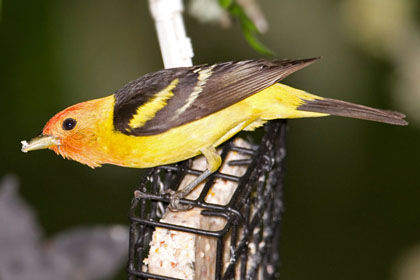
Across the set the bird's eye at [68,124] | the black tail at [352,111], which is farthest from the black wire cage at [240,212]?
the bird's eye at [68,124]

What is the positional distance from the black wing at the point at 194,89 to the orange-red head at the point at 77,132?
0.39 feet

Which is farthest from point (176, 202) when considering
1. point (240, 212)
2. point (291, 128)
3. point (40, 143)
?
point (291, 128)

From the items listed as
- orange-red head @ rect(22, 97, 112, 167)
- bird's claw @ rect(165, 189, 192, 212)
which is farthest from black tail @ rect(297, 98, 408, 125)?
orange-red head @ rect(22, 97, 112, 167)

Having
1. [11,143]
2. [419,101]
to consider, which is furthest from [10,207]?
[11,143]

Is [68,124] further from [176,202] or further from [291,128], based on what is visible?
[291,128]

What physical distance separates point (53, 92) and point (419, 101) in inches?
122

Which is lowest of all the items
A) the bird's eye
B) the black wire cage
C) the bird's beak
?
the black wire cage

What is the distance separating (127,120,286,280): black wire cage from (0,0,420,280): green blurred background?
1196 mm

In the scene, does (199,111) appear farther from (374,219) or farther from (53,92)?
(374,219)

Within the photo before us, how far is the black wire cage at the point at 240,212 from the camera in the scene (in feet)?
13.2

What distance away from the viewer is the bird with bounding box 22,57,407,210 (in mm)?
4484

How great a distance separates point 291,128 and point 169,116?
4.36 m

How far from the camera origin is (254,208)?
4.92 metres

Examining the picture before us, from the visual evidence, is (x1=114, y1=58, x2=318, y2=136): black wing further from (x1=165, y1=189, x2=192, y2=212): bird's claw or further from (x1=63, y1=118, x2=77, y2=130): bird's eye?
(x1=165, y1=189, x2=192, y2=212): bird's claw
